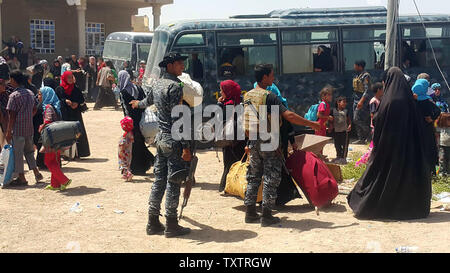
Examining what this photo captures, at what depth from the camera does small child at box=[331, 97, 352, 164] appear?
9938mm

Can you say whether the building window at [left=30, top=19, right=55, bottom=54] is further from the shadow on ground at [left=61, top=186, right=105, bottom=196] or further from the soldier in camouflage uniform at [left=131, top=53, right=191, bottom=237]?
the soldier in camouflage uniform at [left=131, top=53, right=191, bottom=237]

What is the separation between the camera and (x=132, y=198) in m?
7.95

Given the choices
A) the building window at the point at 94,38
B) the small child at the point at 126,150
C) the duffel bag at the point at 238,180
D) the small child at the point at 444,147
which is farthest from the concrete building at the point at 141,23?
the duffel bag at the point at 238,180

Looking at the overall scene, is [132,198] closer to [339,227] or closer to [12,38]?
[339,227]

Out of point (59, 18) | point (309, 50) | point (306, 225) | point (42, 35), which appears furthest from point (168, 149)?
point (59, 18)

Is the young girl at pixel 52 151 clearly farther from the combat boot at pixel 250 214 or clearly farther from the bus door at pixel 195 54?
the bus door at pixel 195 54

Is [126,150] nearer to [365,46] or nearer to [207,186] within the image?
[207,186]

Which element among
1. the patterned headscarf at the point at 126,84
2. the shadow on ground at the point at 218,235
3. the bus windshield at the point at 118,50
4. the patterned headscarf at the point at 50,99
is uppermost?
the bus windshield at the point at 118,50

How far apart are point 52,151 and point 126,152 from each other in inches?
44.4

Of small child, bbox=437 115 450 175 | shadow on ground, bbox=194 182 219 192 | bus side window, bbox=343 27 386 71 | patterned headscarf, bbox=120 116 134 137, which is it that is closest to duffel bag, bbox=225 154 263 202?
shadow on ground, bbox=194 182 219 192

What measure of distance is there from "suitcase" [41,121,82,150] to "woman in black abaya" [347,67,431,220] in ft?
13.7

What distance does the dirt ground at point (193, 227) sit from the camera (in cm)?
580

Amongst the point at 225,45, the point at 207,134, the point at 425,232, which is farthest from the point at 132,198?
the point at 225,45

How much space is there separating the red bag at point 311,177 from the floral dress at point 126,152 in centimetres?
293
